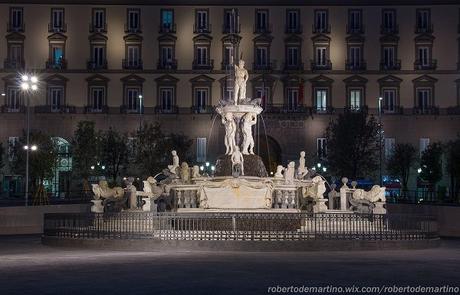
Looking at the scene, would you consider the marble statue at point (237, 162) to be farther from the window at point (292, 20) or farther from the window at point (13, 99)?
the window at point (292, 20)

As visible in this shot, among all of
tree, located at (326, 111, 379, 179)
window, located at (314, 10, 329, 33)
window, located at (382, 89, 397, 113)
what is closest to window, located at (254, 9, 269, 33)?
window, located at (314, 10, 329, 33)

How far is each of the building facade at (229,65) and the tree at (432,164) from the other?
476 centimetres

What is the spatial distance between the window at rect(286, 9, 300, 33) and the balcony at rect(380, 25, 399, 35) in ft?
27.8

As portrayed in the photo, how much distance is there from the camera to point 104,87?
82.6 meters

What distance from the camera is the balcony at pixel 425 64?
271 feet

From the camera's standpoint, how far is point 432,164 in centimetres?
7650

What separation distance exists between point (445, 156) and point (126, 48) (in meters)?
33.1

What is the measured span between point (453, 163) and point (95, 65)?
35679 mm

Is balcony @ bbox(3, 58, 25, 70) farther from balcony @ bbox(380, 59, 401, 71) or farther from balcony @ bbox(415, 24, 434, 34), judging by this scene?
balcony @ bbox(415, 24, 434, 34)

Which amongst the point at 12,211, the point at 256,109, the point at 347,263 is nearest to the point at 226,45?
the point at 12,211

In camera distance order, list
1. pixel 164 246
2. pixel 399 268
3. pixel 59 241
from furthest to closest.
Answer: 1. pixel 59 241
2. pixel 164 246
3. pixel 399 268

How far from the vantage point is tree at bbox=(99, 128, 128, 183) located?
77.7 metres

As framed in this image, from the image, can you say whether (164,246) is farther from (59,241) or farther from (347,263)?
(347,263)

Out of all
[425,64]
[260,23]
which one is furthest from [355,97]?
[260,23]
